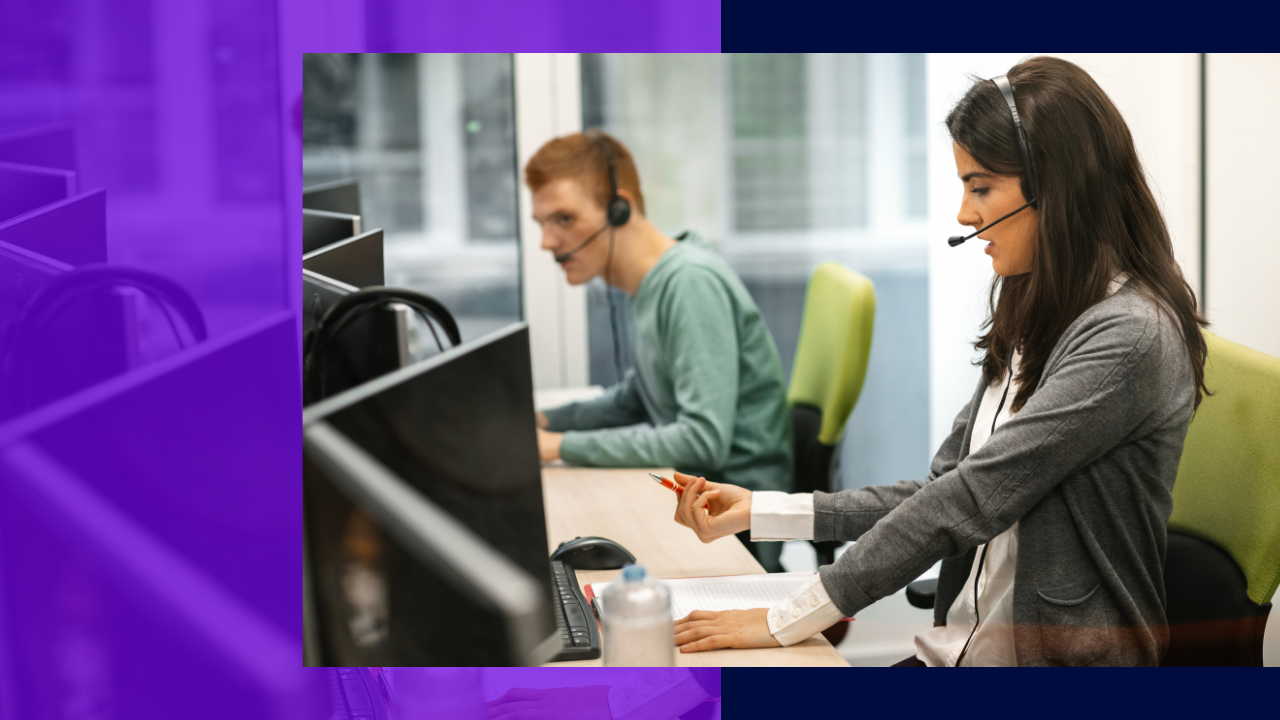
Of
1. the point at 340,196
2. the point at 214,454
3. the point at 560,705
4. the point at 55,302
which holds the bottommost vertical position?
the point at 560,705

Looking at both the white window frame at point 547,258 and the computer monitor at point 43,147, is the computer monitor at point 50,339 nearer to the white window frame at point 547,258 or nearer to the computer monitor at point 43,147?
the computer monitor at point 43,147

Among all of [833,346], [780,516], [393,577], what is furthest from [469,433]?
[833,346]

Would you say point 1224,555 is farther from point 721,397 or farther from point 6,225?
point 6,225

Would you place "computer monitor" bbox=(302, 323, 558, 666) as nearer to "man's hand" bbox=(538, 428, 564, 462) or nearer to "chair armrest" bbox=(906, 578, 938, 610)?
"chair armrest" bbox=(906, 578, 938, 610)

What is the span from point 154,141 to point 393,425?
0.32 meters

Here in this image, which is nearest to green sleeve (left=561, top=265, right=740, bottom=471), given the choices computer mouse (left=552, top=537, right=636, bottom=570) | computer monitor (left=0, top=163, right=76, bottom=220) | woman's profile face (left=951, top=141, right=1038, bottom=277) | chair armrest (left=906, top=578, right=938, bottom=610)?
computer mouse (left=552, top=537, right=636, bottom=570)

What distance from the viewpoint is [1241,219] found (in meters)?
0.75

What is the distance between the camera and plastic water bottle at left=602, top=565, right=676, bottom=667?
0.68 metres

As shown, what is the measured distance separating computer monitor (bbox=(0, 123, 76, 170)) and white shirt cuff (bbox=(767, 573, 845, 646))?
2.26 ft

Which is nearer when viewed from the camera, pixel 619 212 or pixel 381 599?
pixel 381 599

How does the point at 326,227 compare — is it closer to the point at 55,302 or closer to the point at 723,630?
the point at 55,302

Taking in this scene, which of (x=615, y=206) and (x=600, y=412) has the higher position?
(x=615, y=206)

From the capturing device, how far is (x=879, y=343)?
3.65ft

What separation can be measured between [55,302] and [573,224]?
0.75 meters
